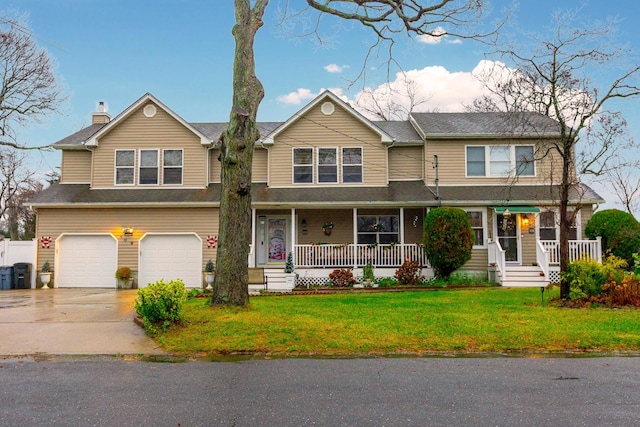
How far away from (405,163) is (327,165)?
3.27m

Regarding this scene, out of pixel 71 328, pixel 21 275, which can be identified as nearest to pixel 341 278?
pixel 71 328

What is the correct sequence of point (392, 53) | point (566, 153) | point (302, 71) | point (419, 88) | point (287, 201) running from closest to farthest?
point (566, 153) < point (392, 53) < point (287, 201) < point (302, 71) < point (419, 88)

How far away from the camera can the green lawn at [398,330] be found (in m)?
7.05

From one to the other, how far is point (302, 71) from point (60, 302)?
1157 cm

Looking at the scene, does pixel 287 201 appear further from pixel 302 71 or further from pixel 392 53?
pixel 392 53

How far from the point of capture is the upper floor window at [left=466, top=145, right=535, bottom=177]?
18.2 m

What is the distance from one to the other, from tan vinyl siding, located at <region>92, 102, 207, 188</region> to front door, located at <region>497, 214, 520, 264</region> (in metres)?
11.6

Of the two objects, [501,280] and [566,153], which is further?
[501,280]

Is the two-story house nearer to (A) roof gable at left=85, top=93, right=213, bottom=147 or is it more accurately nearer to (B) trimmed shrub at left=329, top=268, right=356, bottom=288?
(A) roof gable at left=85, top=93, right=213, bottom=147

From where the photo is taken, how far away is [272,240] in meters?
18.7

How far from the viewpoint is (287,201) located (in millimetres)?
16984

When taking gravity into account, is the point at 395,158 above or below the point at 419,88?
below

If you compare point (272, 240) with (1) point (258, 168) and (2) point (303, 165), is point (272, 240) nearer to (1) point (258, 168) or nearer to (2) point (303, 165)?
(1) point (258, 168)

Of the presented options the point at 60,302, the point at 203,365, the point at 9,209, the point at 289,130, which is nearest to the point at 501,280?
the point at 289,130
